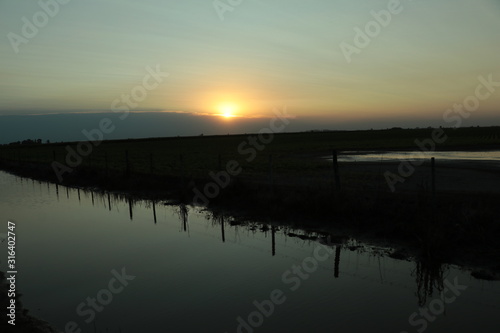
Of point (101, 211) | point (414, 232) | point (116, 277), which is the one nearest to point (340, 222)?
point (414, 232)

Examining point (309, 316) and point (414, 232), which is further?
point (414, 232)

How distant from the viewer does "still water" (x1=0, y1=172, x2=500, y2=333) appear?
19.4ft

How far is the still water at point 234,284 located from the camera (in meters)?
5.92

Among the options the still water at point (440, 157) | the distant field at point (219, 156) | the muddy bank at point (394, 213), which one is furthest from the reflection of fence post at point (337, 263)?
the still water at point (440, 157)

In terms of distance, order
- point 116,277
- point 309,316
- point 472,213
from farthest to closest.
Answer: point 472,213 → point 116,277 → point 309,316

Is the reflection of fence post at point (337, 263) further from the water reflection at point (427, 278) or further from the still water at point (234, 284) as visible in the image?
the water reflection at point (427, 278)

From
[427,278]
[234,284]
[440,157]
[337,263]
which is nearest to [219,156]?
[337,263]

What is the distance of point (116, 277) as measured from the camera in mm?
7902

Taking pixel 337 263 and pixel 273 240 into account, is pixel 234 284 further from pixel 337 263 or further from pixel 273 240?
pixel 273 240

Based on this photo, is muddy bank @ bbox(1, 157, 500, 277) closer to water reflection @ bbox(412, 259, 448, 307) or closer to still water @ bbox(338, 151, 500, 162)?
water reflection @ bbox(412, 259, 448, 307)

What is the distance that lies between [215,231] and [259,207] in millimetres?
2332

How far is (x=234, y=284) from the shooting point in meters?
7.46

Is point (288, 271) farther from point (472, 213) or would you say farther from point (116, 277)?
point (472, 213)

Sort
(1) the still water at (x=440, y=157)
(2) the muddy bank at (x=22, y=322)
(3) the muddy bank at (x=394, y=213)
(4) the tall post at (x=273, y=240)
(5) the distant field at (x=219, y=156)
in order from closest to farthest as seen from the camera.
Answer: (2) the muddy bank at (x=22, y=322), (3) the muddy bank at (x=394, y=213), (4) the tall post at (x=273, y=240), (5) the distant field at (x=219, y=156), (1) the still water at (x=440, y=157)
